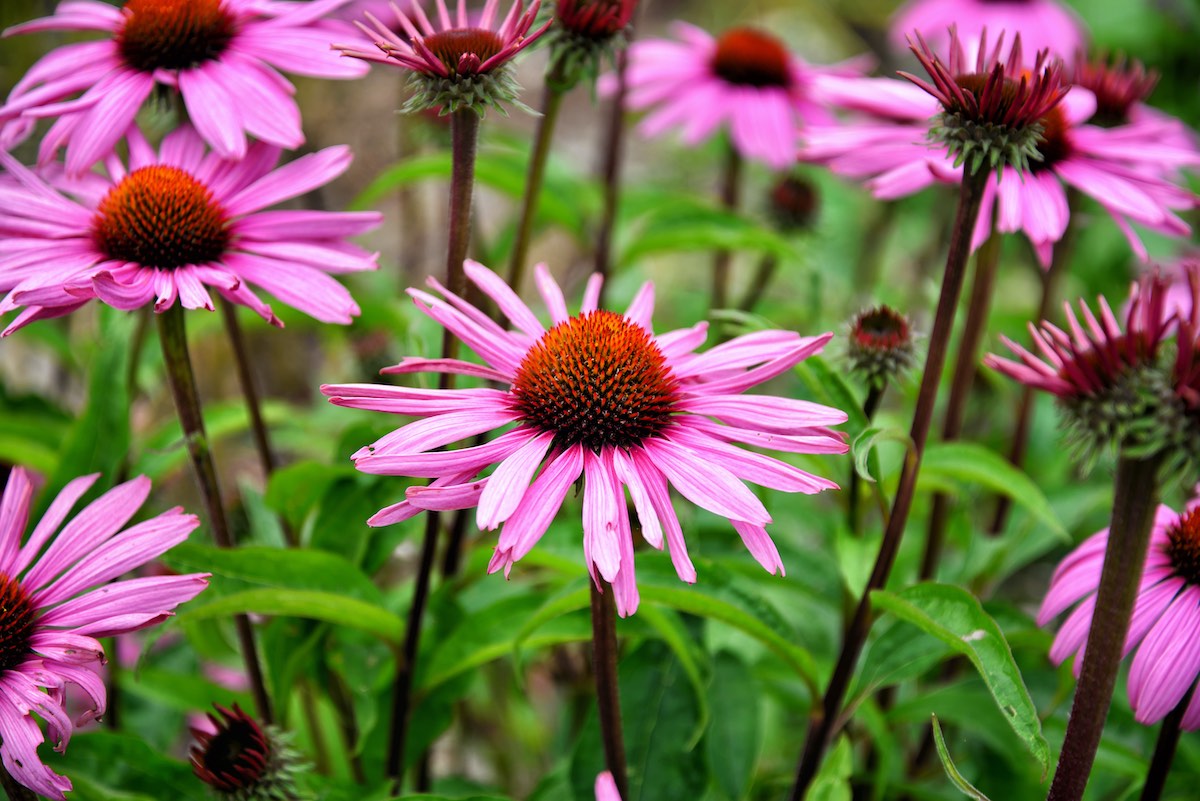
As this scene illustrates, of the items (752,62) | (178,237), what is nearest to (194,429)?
(178,237)

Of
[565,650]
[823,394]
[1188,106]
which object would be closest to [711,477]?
[823,394]

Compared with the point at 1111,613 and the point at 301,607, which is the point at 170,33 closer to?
the point at 301,607

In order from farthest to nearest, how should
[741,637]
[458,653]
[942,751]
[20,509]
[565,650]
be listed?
[565,650] < [741,637] < [458,653] < [20,509] < [942,751]

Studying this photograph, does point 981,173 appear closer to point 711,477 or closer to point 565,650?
point 711,477

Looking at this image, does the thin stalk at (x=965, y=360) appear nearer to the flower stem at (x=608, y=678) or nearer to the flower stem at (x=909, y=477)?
the flower stem at (x=909, y=477)

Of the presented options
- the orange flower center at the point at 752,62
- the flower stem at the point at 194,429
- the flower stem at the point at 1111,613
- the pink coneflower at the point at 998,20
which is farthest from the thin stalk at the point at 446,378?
the pink coneflower at the point at 998,20
